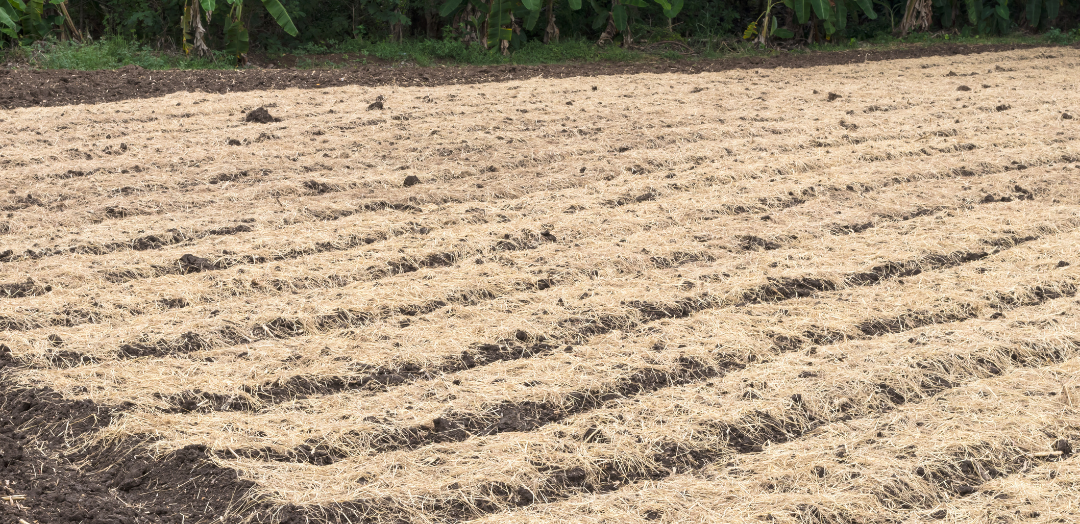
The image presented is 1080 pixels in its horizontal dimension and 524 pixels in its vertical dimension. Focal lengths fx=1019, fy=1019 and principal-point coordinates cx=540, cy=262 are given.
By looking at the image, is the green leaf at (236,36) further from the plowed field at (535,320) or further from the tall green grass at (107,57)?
the plowed field at (535,320)

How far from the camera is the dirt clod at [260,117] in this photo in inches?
367

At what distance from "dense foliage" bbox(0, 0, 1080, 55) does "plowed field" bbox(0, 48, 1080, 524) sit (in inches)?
201

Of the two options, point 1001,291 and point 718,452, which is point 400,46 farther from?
point 718,452

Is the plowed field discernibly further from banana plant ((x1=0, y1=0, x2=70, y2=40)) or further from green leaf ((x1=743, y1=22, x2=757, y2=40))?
green leaf ((x1=743, y1=22, x2=757, y2=40))

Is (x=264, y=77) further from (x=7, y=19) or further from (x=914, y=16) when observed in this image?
(x=914, y=16)

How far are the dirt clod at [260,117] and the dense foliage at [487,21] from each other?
4.09 m

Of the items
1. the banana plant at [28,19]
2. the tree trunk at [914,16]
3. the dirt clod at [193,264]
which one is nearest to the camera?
the dirt clod at [193,264]

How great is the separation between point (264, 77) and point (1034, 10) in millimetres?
13868

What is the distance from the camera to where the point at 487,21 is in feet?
50.1

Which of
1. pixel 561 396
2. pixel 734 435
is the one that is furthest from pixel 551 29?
pixel 734 435

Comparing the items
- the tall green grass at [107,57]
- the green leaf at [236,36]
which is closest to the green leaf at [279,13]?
the green leaf at [236,36]

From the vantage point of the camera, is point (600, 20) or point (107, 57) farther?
point (600, 20)

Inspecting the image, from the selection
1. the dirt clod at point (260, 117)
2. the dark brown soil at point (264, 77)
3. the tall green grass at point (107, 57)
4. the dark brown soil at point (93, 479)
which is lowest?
the dark brown soil at point (93, 479)

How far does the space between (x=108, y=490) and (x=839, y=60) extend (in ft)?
43.7
